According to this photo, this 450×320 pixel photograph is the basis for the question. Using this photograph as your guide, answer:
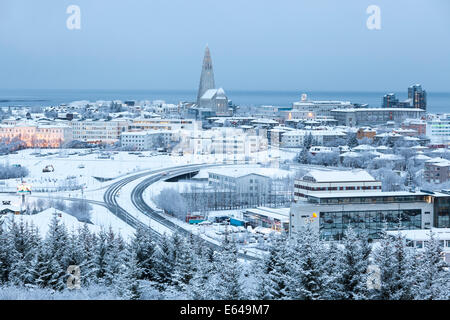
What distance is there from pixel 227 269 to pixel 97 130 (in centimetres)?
1548

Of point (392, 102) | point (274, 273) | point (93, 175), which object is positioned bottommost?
point (93, 175)

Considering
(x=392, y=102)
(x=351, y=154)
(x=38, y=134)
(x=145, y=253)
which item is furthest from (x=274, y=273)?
(x=392, y=102)

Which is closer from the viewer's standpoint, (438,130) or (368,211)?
(368,211)

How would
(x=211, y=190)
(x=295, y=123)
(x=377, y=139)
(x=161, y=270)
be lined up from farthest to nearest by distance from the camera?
(x=295, y=123), (x=377, y=139), (x=211, y=190), (x=161, y=270)

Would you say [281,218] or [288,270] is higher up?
[288,270]

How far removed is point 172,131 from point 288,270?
45.9 ft

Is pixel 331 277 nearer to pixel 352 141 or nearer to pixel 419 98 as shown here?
pixel 352 141

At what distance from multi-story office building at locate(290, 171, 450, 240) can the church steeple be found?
12.8 metres

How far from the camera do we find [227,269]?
8.30ft

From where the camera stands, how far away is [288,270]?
2820mm

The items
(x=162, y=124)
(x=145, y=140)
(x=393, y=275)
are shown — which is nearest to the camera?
(x=393, y=275)
